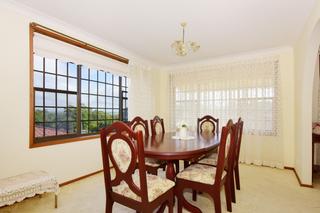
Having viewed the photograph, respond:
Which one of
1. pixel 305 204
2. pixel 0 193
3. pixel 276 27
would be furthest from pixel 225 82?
pixel 0 193

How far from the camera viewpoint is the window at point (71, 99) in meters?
2.74

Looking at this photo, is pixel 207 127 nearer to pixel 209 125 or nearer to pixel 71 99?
pixel 209 125

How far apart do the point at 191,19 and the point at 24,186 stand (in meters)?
2.85

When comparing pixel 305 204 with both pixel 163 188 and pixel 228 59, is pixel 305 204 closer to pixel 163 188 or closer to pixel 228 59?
pixel 163 188

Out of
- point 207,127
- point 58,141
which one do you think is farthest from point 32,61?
point 207,127

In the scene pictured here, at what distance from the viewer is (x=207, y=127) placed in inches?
142

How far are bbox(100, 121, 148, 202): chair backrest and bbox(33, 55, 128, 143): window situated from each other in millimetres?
1647

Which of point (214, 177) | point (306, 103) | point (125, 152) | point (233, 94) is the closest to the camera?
point (125, 152)

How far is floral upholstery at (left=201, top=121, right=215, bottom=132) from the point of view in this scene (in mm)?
3554

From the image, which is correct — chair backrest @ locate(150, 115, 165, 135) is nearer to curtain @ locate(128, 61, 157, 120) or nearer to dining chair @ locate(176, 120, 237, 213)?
curtain @ locate(128, 61, 157, 120)

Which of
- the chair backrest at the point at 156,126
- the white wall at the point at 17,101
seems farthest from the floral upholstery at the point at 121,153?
the chair backrest at the point at 156,126

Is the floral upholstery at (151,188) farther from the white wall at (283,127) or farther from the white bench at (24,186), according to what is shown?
the white wall at (283,127)

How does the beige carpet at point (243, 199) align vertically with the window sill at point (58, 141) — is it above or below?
below

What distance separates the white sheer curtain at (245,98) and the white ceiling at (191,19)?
0.57 metres
